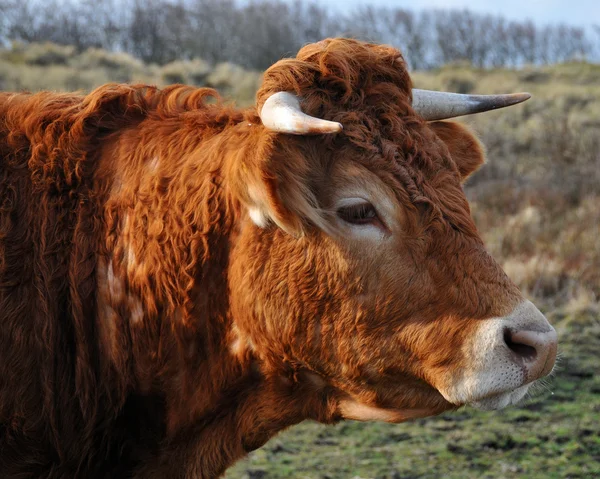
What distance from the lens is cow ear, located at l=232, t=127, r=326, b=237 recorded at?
9.51 ft

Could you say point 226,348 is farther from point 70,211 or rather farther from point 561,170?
point 561,170

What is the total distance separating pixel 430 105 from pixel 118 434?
193 cm

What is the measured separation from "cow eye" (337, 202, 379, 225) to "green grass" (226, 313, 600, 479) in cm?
215

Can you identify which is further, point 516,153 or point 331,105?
point 516,153

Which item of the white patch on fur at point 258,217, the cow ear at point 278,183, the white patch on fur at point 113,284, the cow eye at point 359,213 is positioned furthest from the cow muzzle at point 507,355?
the white patch on fur at point 113,284

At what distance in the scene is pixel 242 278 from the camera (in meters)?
3.13

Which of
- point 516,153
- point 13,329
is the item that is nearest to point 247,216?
point 13,329

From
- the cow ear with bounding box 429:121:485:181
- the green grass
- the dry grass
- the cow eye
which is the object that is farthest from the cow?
the dry grass

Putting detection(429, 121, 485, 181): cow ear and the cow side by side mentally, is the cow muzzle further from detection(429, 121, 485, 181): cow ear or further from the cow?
detection(429, 121, 485, 181): cow ear

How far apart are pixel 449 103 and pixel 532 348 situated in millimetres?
1252

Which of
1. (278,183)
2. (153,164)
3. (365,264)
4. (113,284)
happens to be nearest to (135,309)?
Result: (113,284)

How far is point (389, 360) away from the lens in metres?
3.03

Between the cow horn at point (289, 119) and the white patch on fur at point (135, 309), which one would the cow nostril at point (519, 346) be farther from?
the white patch on fur at point (135, 309)

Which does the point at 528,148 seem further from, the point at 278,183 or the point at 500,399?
the point at 278,183
